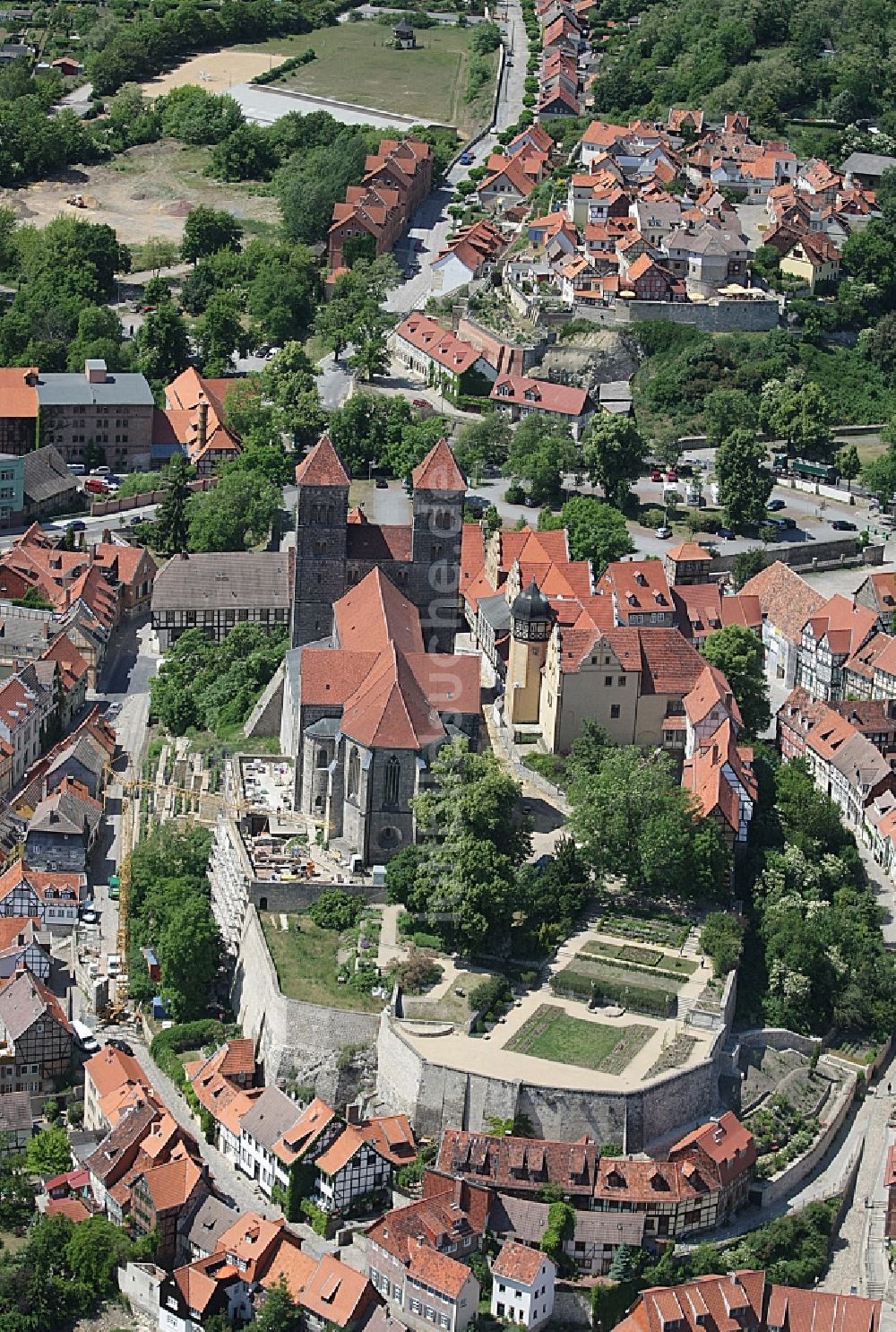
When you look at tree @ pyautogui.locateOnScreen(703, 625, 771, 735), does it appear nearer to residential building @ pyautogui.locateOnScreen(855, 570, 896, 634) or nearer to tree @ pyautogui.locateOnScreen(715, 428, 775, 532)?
residential building @ pyautogui.locateOnScreen(855, 570, 896, 634)

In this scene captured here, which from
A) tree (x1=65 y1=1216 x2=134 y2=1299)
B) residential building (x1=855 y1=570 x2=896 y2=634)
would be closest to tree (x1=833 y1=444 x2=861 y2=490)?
residential building (x1=855 y1=570 x2=896 y2=634)

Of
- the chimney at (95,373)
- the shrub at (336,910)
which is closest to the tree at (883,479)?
the chimney at (95,373)

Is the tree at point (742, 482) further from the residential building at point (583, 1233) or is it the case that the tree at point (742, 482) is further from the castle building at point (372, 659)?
the residential building at point (583, 1233)

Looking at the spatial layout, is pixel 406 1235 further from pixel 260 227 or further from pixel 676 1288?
pixel 260 227

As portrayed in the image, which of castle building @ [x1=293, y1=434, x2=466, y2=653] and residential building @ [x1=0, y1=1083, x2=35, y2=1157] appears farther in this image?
castle building @ [x1=293, y1=434, x2=466, y2=653]

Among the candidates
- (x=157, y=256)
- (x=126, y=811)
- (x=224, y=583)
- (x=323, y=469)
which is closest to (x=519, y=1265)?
(x=126, y=811)

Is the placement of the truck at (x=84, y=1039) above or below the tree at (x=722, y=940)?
below

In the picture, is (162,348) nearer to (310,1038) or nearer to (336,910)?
(336,910)
